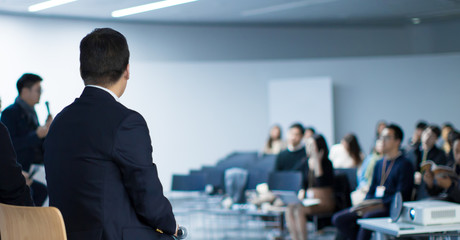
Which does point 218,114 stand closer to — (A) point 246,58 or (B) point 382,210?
(A) point 246,58

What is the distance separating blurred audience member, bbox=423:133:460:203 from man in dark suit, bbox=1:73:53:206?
326 centimetres

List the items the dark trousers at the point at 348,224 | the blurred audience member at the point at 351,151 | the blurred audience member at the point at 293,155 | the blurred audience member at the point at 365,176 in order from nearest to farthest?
the dark trousers at the point at 348,224
the blurred audience member at the point at 365,176
the blurred audience member at the point at 293,155
the blurred audience member at the point at 351,151

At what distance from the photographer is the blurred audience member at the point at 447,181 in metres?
5.02

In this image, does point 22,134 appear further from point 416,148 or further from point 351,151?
point 416,148

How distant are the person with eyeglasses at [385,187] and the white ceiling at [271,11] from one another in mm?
1355

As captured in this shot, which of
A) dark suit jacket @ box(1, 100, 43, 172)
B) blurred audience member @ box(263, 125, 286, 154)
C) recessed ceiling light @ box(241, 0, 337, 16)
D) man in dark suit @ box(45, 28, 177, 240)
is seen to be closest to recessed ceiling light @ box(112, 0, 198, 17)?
dark suit jacket @ box(1, 100, 43, 172)

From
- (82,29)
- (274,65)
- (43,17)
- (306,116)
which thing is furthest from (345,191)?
(274,65)

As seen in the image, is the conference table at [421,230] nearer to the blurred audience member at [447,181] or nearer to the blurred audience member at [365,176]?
the blurred audience member at [447,181]

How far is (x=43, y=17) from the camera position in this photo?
7242 millimetres

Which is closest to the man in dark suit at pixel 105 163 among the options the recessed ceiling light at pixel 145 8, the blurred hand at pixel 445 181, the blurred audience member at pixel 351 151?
the recessed ceiling light at pixel 145 8

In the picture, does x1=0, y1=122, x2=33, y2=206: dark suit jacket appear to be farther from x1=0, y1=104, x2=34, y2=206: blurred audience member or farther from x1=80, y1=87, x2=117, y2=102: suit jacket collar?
x1=80, y1=87, x2=117, y2=102: suit jacket collar

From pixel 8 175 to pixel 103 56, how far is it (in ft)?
3.86

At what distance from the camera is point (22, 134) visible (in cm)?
494

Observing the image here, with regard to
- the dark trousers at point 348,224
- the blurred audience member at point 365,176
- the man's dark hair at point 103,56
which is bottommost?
the dark trousers at point 348,224
